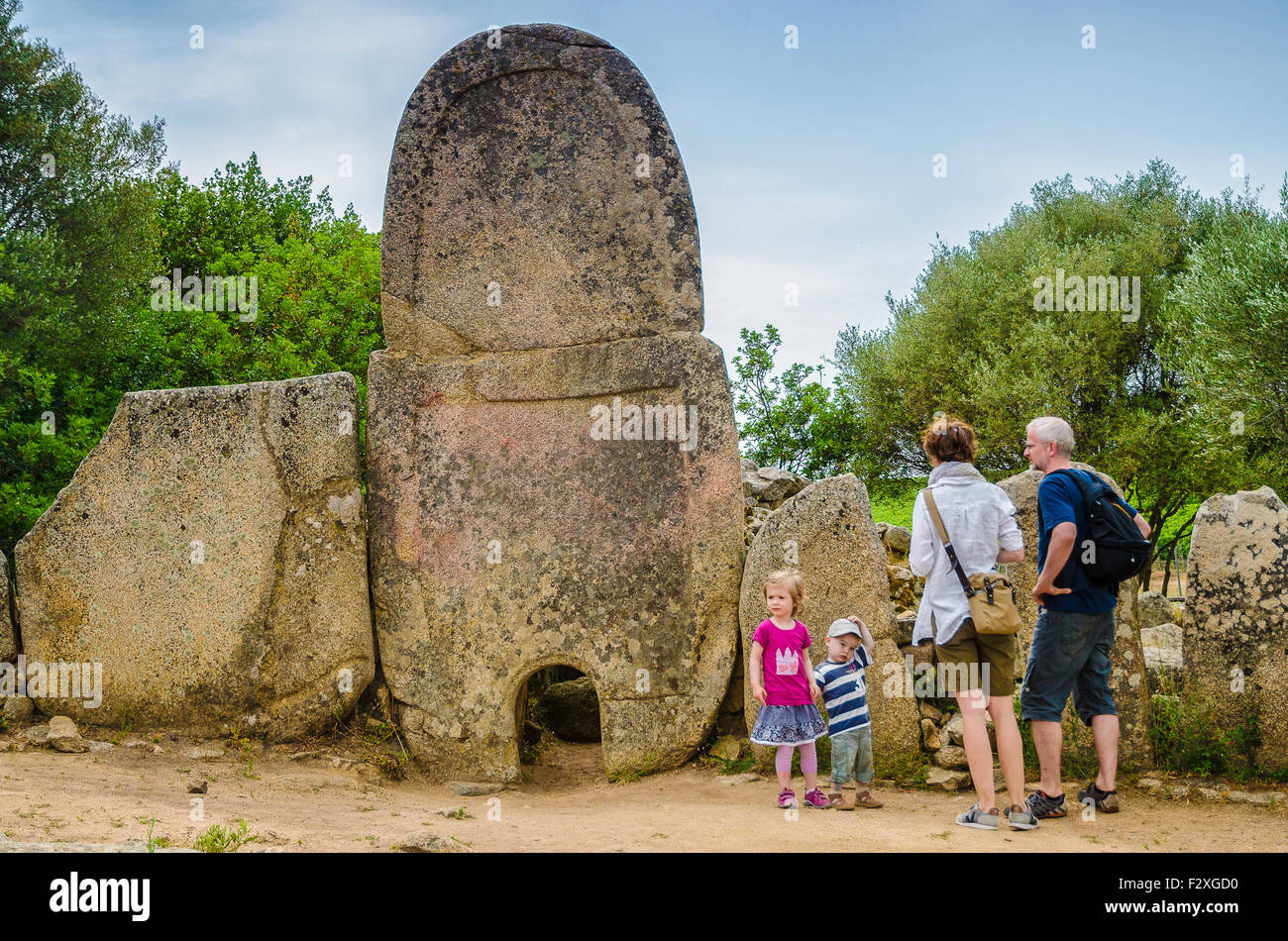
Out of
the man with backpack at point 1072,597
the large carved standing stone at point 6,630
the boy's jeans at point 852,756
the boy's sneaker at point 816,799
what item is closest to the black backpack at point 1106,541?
the man with backpack at point 1072,597

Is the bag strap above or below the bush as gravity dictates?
above

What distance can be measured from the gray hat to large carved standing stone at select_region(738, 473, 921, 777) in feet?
1.80

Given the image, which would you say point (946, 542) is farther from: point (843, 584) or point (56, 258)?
point (56, 258)

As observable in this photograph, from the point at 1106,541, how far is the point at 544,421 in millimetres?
3580

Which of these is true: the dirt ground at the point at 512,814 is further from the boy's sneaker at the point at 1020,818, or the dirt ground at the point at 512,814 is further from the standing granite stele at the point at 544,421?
the standing granite stele at the point at 544,421

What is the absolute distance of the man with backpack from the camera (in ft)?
17.9

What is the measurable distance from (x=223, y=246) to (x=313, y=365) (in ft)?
47.5

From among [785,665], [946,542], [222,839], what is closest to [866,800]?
[785,665]

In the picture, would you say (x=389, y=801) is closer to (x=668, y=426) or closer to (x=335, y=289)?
(x=668, y=426)

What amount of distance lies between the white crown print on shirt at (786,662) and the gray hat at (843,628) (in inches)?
11.6

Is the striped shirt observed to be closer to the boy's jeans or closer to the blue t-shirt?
the boy's jeans

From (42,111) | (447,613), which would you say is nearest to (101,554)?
(447,613)

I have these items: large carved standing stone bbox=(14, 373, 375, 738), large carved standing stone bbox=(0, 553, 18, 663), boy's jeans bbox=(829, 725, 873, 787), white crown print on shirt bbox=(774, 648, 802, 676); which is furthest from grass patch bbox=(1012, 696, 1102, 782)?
large carved standing stone bbox=(0, 553, 18, 663)

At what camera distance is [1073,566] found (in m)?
5.54
